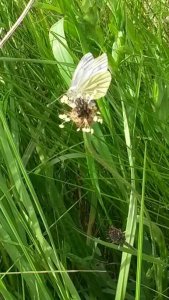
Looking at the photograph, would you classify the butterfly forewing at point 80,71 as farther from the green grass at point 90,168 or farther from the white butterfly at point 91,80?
the green grass at point 90,168

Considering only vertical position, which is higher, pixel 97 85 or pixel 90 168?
pixel 97 85

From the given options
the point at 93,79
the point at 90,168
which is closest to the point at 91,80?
the point at 93,79

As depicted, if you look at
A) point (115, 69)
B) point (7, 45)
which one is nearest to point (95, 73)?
point (115, 69)

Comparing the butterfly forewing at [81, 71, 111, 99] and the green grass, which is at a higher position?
the butterfly forewing at [81, 71, 111, 99]

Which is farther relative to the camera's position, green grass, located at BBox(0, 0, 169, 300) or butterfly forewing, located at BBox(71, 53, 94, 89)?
green grass, located at BBox(0, 0, 169, 300)

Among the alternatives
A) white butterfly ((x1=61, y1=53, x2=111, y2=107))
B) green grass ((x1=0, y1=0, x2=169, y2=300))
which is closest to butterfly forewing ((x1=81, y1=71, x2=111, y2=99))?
white butterfly ((x1=61, y1=53, x2=111, y2=107))

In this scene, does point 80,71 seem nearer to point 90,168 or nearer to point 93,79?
point 93,79

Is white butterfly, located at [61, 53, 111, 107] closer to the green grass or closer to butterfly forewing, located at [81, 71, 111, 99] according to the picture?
butterfly forewing, located at [81, 71, 111, 99]

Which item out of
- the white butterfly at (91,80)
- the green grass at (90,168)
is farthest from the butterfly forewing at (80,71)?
the green grass at (90,168)
